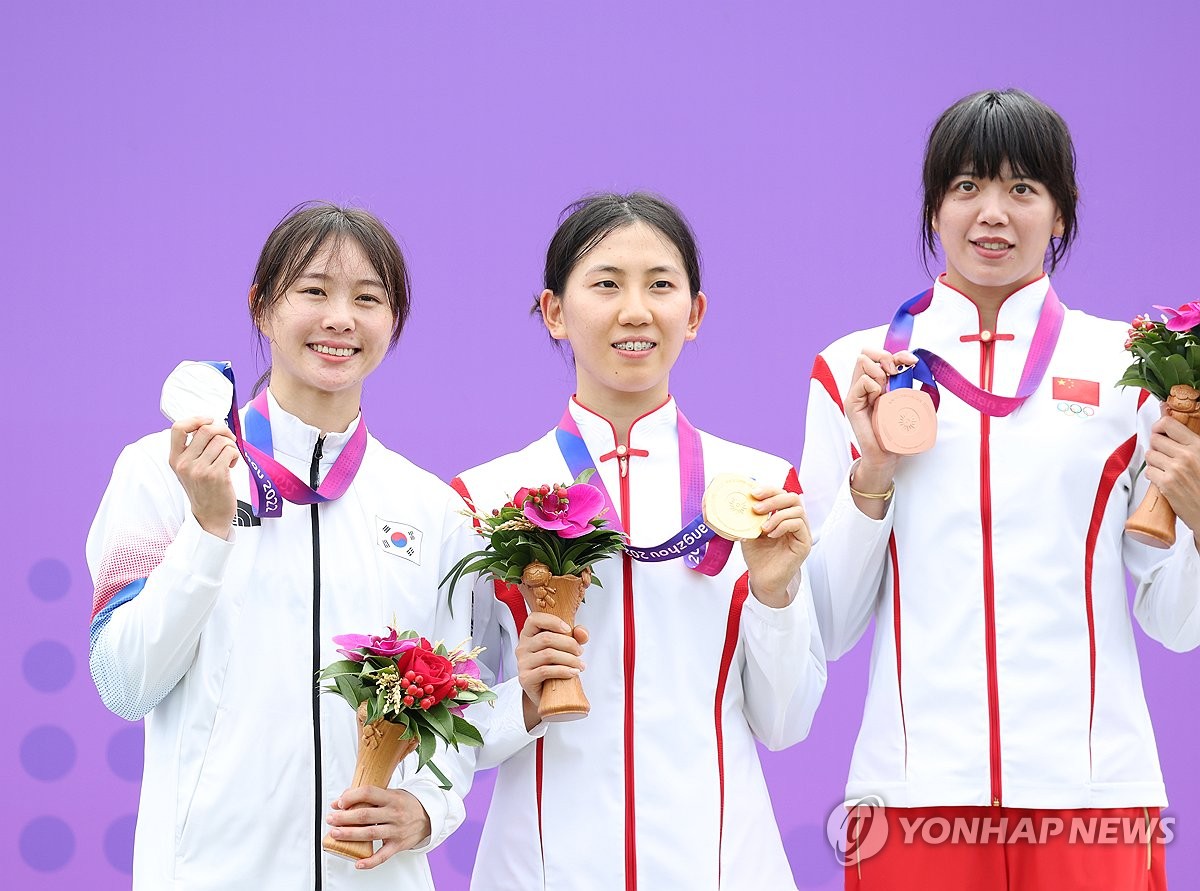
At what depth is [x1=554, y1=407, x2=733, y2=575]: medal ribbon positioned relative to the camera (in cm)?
274

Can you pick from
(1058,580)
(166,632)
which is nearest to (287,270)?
(166,632)

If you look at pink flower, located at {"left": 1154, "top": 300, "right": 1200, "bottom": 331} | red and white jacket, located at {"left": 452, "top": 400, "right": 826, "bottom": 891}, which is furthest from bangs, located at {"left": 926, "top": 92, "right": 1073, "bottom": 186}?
red and white jacket, located at {"left": 452, "top": 400, "right": 826, "bottom": 891}

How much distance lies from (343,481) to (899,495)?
1.03 meters

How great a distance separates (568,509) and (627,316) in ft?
1.45

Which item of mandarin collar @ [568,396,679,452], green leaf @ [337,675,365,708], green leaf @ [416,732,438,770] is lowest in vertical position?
green leaf @ [416,732,438,770]

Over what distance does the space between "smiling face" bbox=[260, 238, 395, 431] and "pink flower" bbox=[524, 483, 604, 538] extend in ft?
1.48

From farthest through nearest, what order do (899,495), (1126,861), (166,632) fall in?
(899,495)
(1126,861)
(166,632)

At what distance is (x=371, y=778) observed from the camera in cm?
251

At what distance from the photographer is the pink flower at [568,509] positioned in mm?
2584

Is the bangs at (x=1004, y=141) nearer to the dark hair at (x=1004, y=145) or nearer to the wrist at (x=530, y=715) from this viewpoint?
the dark hair at (x=1004, y=145)

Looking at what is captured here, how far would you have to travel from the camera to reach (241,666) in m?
2.55

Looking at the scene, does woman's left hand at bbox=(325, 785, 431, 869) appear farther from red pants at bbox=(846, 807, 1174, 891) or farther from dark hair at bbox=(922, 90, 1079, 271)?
dark hair at bbox=(922, 90, 1079, 271)

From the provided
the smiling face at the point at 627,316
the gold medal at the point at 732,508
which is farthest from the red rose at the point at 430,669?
the smiling face at the point at 627,316

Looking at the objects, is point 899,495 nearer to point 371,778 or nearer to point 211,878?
point 371,778
